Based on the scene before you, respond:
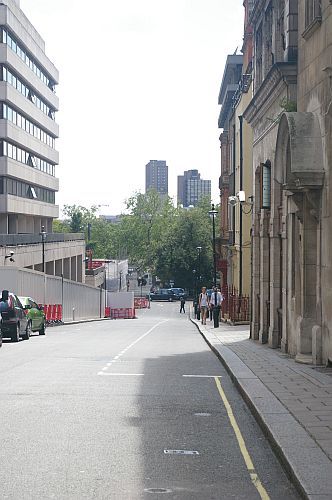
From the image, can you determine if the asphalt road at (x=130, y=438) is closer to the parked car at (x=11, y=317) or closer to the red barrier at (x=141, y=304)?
the parked car at (x=11, y=317)

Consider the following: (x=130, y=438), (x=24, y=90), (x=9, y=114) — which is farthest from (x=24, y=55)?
(x=130, y=438)

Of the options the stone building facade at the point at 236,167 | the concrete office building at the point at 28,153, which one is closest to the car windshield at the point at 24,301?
the stone building facade at the point at 236,167

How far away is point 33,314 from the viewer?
31328 mm

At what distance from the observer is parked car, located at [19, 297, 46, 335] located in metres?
30.3

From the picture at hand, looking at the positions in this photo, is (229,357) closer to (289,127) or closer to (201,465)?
(289,127)

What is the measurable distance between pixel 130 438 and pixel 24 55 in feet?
238

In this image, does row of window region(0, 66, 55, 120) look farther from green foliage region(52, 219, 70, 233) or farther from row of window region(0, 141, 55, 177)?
green foliage region(52, 219, 70, 233)

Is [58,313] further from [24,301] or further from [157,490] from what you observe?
[157,490]

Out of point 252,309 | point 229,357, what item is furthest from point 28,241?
point 229,357

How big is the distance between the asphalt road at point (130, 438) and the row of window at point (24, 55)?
58108mm

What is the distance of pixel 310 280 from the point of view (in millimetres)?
17422

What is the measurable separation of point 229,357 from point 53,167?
78.1 meters

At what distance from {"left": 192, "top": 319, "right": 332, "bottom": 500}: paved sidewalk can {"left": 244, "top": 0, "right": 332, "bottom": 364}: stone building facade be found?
97 cm

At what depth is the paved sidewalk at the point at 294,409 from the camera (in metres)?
7.45
